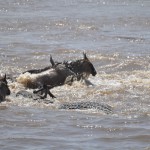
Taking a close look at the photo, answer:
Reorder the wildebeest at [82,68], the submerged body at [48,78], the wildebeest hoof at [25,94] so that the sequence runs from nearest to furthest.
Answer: the wildebeest hoof at [25,94]
the submerged body at [48,78]
the wildebeest at [82,68]

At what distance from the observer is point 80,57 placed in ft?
61.5

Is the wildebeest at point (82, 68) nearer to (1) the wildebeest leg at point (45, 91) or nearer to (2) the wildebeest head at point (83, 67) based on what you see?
(2) the wildebeest head at point (83, 67)

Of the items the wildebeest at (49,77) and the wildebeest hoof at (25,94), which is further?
the wildebeest at (49,77)

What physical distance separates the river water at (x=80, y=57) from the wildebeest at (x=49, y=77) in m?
0.19

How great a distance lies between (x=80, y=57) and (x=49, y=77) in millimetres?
4293

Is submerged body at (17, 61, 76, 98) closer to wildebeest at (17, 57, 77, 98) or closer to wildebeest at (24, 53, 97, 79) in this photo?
wildebeest at (17, 57, 77, 98)

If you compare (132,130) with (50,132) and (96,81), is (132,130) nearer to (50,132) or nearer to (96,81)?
(50,132)

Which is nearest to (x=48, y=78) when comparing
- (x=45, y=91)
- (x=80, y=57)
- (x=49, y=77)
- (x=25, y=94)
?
(x=49, y=77)

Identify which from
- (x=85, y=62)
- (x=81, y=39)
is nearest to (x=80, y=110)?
(x=85, y=62)

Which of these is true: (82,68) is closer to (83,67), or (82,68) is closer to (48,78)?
(83,67)

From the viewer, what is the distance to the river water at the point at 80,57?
9773 millimetres

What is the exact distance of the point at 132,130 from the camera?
10172 millimetres

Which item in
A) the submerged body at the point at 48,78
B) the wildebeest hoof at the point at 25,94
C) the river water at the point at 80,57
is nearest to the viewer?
the river water at the point at 80,57

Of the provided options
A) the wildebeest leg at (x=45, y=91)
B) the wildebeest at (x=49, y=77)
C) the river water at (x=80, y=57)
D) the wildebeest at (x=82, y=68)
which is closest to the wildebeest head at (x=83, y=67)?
the wildebeest at (x=82, y=68)
